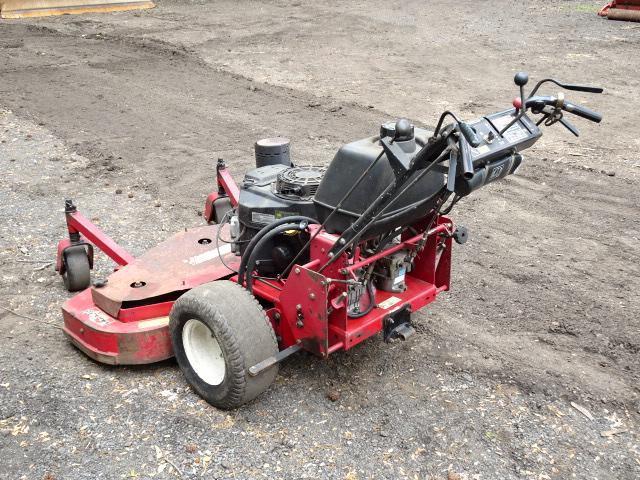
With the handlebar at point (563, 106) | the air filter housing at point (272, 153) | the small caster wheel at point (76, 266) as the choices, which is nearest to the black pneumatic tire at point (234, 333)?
the air filter housing at point (272, 153)

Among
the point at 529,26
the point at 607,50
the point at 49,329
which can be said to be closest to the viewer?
the point at 49,329

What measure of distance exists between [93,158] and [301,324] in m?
4.80

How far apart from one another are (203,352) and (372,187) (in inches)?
48.5

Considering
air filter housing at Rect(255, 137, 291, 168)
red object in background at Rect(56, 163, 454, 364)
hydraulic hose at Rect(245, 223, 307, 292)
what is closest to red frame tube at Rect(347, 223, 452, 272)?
red object in background at Rect(56, 163, 454, 364)

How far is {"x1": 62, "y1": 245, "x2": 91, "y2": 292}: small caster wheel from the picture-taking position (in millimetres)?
4594

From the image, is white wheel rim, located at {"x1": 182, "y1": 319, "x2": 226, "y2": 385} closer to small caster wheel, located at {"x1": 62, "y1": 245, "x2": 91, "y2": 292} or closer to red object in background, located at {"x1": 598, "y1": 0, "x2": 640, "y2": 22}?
small caster wheel, located at {"x1": 62, "y1": 245, "x2": 91, "y2": 292}

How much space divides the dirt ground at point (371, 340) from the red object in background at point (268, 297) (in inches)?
9.5

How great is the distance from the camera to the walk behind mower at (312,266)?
9.66ft

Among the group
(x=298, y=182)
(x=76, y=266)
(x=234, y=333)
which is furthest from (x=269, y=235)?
(x=76, y=266)

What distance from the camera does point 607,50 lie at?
12039mm

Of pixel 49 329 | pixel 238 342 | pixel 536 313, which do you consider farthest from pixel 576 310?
pixel 49 329

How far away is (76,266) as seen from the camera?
181 inches

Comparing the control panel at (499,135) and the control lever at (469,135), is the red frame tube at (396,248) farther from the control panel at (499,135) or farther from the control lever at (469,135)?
the control lever at (469,135)

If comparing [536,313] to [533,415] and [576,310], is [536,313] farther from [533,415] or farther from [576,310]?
[533,415]
